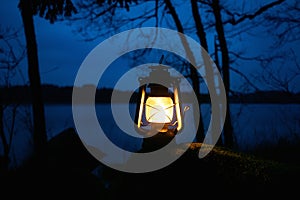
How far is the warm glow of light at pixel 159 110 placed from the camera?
1.88 meters

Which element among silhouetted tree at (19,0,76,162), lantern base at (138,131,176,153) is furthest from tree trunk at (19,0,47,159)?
lantern base at (138,131,176,153)

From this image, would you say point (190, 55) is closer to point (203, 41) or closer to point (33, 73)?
point (203, 41)

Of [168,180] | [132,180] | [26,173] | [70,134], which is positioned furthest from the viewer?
[70,134]

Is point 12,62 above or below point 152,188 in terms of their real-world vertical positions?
above

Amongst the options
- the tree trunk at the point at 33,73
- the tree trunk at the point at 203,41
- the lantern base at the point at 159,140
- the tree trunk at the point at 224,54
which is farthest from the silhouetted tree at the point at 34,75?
the tree trunk at the point at 224,54

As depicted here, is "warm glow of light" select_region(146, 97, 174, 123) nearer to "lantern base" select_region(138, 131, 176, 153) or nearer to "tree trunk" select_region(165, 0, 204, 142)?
"lantern base" select_region(138, 131, 176, 153)

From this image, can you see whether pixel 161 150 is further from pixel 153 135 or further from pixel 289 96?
pixel 289 96

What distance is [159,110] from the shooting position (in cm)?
189

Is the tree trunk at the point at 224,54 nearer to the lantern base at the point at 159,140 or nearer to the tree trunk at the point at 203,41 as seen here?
the tree trunk at the point at 203,41

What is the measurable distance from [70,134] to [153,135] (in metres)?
2.56

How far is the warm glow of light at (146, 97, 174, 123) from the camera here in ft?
6.17

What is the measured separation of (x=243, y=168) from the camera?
132 centimetres

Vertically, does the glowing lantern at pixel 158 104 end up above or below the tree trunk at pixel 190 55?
below

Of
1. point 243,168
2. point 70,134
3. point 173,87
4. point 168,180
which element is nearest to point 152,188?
point 168,180
